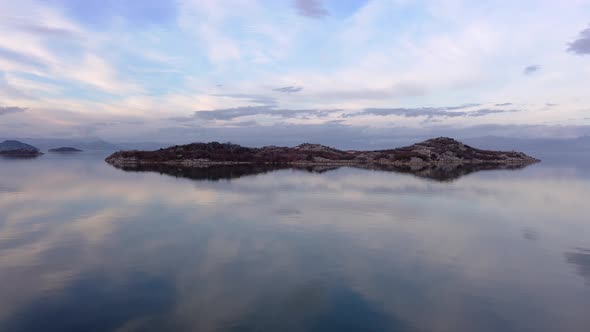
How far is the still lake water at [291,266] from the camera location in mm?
15891

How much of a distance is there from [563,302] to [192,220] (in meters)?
29.0

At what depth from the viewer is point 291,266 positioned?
22.2m

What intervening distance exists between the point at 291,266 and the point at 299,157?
118 m

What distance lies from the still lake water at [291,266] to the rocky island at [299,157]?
82551 millimetres

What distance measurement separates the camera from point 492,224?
35.3m

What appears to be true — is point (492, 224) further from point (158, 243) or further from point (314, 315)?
point (158, 243)

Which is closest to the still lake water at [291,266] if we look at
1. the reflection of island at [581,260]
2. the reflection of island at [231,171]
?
the reflection of island at [581,260]

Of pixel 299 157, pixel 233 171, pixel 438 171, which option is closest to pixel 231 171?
pixel 233 171

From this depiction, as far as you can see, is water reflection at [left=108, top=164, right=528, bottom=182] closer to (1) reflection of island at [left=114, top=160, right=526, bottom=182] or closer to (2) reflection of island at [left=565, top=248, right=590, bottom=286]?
(1) reflection of island at [left=114, top=160, right=526, bottom=182]

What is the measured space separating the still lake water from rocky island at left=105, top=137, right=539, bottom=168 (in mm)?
82551

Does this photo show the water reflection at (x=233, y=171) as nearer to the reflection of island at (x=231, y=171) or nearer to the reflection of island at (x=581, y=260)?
the reflection of island at (x=231, y=171)

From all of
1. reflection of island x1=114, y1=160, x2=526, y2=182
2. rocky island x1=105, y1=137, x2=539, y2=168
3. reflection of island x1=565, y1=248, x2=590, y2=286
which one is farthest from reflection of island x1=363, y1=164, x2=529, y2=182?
reflection of island x1=565, y1=248, x2=590, y2=286

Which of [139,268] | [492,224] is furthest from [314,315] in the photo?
[492,224]

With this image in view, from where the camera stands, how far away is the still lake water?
626 inches
